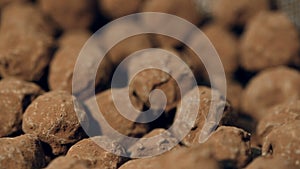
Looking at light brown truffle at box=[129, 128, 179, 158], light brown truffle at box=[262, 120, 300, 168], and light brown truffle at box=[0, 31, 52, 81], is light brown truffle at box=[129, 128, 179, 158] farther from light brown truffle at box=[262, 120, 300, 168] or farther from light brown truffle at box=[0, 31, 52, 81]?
light brown truffle at box=[0, 31, 52, 81]

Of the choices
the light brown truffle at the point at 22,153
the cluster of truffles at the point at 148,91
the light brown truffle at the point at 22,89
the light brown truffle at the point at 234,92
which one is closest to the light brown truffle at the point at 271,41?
the cluster of truffles at the point at 148,91

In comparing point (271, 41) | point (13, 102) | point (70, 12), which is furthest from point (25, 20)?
point (271, 41)

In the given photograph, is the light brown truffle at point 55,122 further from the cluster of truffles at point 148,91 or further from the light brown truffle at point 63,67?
the light brown truffle at point 63,67

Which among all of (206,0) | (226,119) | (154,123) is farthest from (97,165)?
(206,0)

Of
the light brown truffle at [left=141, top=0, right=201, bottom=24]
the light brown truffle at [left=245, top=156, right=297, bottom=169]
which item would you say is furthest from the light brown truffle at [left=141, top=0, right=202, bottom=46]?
the light brown truffle at [left=245, top=156, right=297, bottom=169]

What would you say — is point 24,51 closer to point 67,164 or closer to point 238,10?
point 67,164

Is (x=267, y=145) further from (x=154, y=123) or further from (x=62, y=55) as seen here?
(x=62, y=55)
